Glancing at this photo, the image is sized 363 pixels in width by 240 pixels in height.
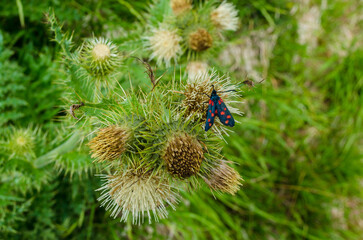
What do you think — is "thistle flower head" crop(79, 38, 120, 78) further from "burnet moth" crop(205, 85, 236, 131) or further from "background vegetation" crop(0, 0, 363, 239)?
"background vegetation" crop(0, 0, 363, 239)

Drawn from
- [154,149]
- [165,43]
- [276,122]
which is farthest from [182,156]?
[276,122]

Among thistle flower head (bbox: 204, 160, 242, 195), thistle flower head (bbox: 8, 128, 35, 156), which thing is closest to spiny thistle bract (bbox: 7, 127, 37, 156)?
thistle flower head (bbox: 8, 128, 35, 156)

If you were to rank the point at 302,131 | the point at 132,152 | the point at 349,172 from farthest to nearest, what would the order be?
the point at 302,131 < the point at 349,172 < the point at 132,152

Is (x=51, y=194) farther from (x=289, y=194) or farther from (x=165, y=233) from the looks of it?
(x=289, y=194)

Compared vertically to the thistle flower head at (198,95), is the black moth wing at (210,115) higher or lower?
lower

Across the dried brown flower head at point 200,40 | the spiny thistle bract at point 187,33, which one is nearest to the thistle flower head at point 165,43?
the spiny thistle bract at point 187,33

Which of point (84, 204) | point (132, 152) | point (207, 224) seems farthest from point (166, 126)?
point (207, 224)

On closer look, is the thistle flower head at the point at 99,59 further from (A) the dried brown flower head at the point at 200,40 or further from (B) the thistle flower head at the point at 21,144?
(B) the thistle flower head at the point at 21,144
